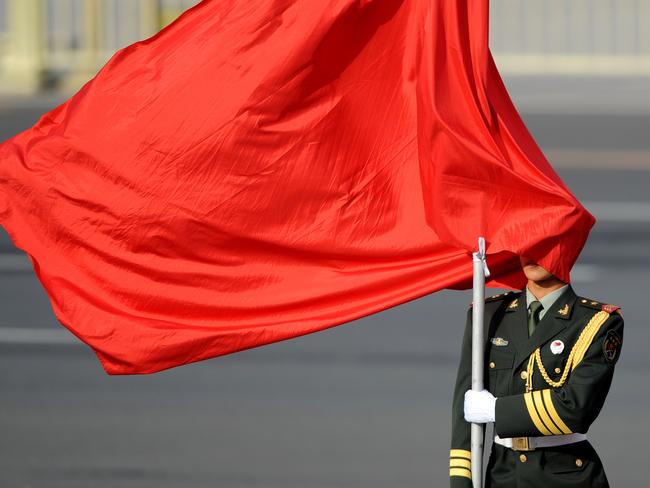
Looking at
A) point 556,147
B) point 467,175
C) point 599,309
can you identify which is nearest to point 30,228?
point 467,175

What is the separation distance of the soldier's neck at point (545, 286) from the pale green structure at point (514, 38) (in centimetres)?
1699

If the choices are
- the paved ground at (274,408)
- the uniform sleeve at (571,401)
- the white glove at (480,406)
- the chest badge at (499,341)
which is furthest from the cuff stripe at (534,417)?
the paved ground at (274,408)

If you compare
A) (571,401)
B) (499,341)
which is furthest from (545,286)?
(571,401)

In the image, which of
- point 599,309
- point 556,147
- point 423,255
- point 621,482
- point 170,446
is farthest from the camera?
point 556,147

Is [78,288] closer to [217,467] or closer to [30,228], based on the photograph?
[30,228]

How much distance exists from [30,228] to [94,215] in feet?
0.81

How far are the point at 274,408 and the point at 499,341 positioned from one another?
4120 millimetres

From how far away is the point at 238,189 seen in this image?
5.36 meters

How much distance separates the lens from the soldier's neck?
470 cm

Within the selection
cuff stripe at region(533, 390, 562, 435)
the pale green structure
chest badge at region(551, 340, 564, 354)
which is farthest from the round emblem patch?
the pale green structure

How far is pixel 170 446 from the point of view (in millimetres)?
8148

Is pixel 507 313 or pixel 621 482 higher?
pixel 507 313

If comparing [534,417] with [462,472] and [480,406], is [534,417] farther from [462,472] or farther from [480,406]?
[462,472]

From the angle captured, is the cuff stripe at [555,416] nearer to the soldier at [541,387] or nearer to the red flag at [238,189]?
the soldier at [541,387]
